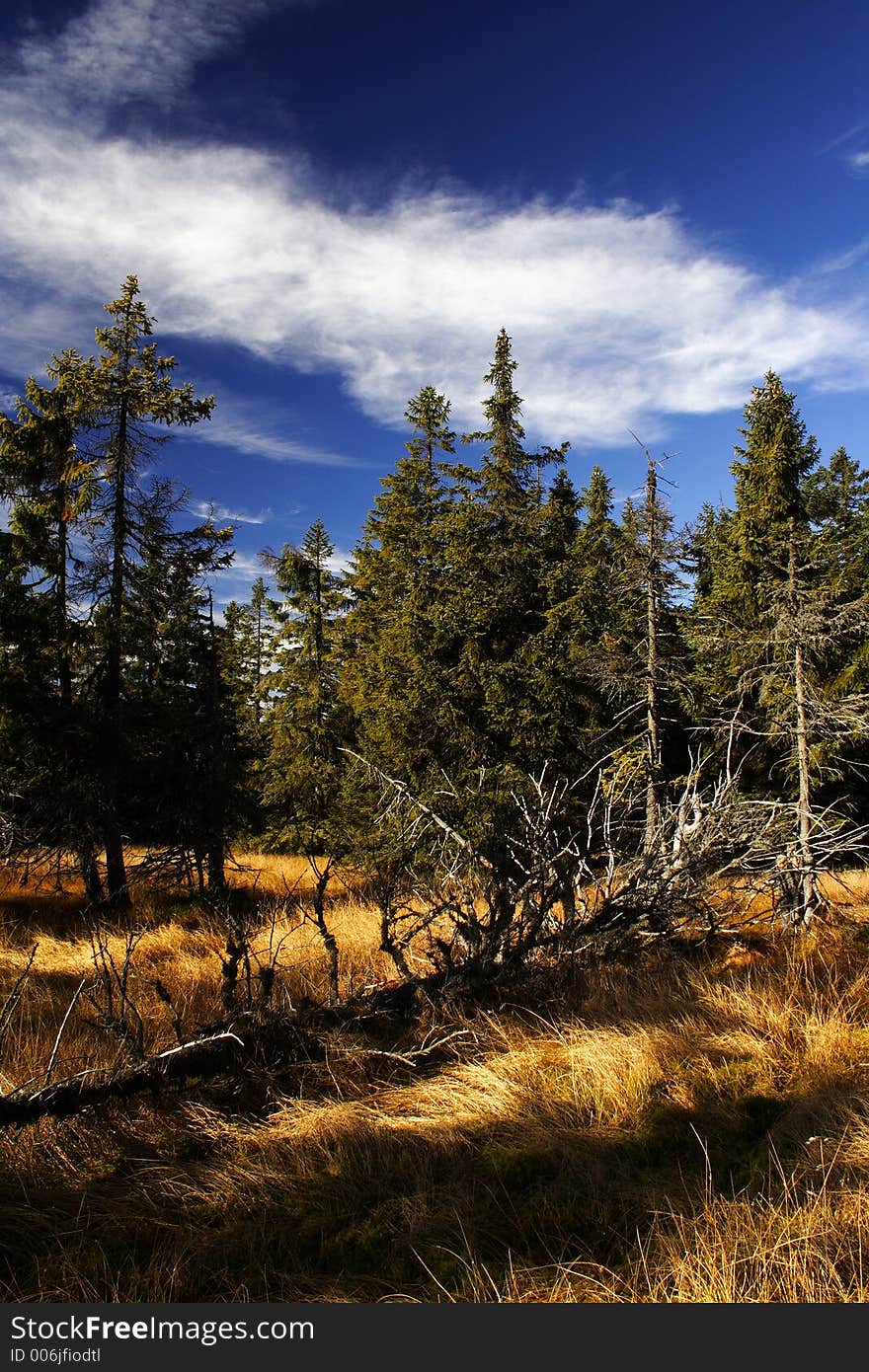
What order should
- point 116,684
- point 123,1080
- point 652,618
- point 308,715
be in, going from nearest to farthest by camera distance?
point 123,1080
point 116,684
point 652,618
point 308,715

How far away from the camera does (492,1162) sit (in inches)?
131

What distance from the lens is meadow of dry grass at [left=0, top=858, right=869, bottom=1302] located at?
2.54 meters

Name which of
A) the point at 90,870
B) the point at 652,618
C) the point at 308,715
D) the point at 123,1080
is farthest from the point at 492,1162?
the point at 308,715

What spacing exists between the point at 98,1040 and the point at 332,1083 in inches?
66.0

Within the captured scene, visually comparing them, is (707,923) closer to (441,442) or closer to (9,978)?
(9,978)

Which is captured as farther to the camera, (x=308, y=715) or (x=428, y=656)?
(x=308, y=715)

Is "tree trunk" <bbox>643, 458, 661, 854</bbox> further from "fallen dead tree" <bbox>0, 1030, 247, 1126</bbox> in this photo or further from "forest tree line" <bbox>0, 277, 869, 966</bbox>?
"fallen dead tree" <bbox>0, 1030, 247, 1126</bbox>

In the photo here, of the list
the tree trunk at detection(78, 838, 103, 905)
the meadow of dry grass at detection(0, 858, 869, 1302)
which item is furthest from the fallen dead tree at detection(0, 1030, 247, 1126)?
the tree trunk at detection(78, 838, 103, 905)

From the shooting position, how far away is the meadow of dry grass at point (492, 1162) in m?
2.54

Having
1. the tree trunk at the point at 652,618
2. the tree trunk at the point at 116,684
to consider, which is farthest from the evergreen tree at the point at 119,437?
the tree trunk at the point at 652,618

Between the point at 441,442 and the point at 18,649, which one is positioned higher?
the point at 441,442

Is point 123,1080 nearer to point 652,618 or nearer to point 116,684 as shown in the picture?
point 116,684

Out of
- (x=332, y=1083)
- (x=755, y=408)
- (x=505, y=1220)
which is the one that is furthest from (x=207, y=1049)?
(x=755, y=408)

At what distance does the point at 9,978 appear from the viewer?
694 cm
